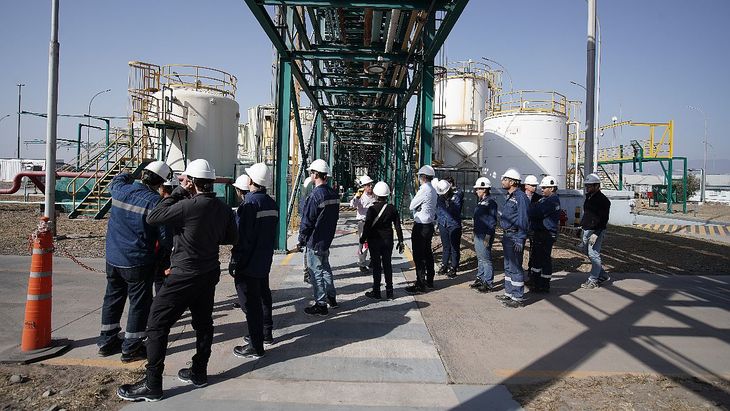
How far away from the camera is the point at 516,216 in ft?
21.1

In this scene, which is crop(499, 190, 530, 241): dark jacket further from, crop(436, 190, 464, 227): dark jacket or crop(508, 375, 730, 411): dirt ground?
crop(508, 375, 730, 411): dirt ground

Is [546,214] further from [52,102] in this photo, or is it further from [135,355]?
[52,102]

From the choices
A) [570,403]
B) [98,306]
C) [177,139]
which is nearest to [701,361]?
[570,403]

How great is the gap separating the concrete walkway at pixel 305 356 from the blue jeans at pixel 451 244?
197 cm

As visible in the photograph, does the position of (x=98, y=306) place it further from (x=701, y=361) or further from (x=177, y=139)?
(x=177, y=139)

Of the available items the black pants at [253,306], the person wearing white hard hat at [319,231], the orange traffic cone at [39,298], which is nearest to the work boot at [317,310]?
the person wearing white hard hat at [319,231]

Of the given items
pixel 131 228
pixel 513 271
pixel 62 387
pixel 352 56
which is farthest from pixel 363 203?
pixel 62 387

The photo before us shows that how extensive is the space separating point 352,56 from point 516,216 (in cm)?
535

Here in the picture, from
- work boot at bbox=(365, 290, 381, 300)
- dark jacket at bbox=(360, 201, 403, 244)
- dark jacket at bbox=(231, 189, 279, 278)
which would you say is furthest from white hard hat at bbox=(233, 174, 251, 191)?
work boot at bbox=(365, 290, 381, 300)

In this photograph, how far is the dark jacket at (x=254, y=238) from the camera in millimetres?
4320

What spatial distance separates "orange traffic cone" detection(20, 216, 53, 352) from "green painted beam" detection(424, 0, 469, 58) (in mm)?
5867

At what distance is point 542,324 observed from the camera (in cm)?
560

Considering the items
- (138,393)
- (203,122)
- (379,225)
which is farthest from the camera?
(203,122)

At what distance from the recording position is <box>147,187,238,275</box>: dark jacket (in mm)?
3588
